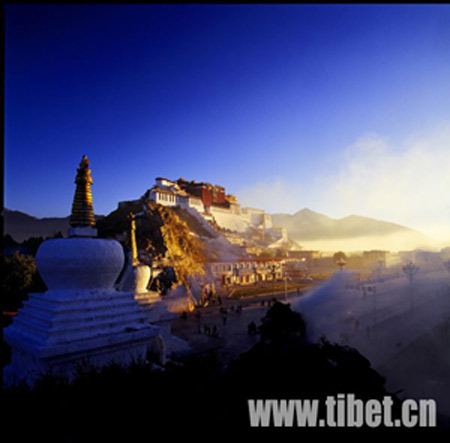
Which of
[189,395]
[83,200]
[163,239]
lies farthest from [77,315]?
[163,239]

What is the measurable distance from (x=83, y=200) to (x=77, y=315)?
120 inches

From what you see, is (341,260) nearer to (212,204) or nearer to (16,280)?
(16,280)

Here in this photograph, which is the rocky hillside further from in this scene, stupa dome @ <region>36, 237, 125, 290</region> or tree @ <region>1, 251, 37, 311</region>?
stupa dome @ <region>36, 237, 125, 290</region>

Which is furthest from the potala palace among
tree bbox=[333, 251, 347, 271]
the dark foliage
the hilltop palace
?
the dark foliage

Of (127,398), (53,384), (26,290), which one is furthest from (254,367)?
(26,290)

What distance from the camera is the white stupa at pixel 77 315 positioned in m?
6.07

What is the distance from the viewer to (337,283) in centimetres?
1923

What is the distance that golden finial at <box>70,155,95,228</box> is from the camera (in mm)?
7809

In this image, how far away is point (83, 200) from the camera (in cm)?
805

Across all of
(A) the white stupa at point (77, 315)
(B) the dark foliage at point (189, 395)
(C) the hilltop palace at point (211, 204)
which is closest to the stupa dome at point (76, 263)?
(A) the white stupa at point (77, 315)

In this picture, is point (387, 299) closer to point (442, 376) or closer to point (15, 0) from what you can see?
point (442, 376)

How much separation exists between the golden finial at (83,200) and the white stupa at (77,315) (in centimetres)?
2

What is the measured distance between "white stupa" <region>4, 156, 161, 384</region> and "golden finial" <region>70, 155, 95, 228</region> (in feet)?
0.08

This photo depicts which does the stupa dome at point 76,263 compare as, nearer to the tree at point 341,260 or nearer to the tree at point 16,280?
the tree at point 16,280
